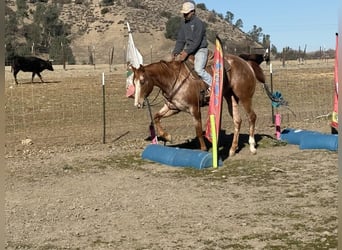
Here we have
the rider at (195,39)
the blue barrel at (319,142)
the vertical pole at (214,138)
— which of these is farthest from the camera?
the blue barrel at (319,142)

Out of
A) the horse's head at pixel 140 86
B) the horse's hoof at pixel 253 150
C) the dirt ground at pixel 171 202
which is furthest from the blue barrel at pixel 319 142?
the horse's head at pixel 140 86

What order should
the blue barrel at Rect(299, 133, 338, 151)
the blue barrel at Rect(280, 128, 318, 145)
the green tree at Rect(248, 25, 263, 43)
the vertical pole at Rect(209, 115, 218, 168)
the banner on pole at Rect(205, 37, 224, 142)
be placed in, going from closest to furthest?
the vertical pole at Rect(209, 115, 218, 168)
the banner on pole at Rect(205, 37, 224, 142)
the blue barrel at Rect(299, 133, 338, 151)
the blue barrel at Rect(280, 128, 318, 145)
the green tree at Rect(248, 25, 263, 43)

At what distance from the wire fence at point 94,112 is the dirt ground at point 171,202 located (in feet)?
6.81

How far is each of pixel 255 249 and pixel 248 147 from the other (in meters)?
5.42

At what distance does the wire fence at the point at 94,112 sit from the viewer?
12469 millimetres

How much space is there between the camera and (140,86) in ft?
26.5

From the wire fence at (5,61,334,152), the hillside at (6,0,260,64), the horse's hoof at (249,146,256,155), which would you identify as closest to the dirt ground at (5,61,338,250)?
the horse's hoof at (249,146,256,155)

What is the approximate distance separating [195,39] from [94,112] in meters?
8.41

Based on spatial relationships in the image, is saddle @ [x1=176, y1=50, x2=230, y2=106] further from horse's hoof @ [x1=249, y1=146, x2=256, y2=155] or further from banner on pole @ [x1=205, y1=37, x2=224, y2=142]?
horse's hoof @ [x1=249, y1=146, x2=256, y2=155]

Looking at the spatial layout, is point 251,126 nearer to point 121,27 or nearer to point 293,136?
point 293,136

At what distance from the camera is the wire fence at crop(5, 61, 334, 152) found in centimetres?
1247

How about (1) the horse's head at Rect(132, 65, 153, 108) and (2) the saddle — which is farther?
(2) the saddle

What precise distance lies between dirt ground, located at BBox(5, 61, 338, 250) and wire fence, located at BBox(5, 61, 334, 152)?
207 centimetres

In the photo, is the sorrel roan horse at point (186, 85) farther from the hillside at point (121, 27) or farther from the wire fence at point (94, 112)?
the hillside at point (121, 27)
